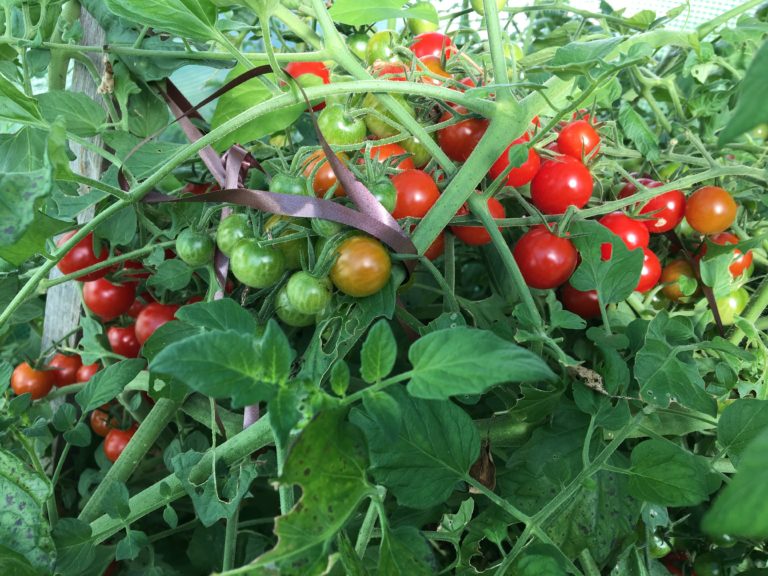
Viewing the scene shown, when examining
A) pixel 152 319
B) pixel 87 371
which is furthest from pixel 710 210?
pixel 87 371

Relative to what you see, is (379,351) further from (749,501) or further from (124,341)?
(124,341)

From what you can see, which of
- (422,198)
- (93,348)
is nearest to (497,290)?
(422,198)

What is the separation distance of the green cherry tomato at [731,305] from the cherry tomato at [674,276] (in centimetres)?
4

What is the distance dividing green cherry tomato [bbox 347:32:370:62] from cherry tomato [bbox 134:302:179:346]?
0.99 feet

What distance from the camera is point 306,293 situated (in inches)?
16.0

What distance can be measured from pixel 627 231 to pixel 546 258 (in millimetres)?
84

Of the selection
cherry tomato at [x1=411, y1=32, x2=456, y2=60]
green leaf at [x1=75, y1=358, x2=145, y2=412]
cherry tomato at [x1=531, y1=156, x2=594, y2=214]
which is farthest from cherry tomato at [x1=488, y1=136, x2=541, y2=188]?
green leaf at [x1=75, y1=358, x2=145, y2=412]

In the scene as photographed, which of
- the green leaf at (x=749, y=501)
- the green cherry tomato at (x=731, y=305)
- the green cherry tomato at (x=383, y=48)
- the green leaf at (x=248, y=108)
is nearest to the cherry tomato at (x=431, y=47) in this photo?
the green cherry tomato at (x=383, y=48)

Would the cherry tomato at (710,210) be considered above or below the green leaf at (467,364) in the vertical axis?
below

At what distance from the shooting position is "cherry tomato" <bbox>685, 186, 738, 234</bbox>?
1.83 feet

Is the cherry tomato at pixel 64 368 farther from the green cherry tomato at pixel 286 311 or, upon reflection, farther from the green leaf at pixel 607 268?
the green leaf at pixel 607 268

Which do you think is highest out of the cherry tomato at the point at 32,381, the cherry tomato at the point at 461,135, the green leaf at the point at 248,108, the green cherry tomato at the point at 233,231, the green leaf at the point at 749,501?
the green leaf at the point at 749,501

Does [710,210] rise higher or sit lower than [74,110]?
lower

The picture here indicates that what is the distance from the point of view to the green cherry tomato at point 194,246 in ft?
1.55
